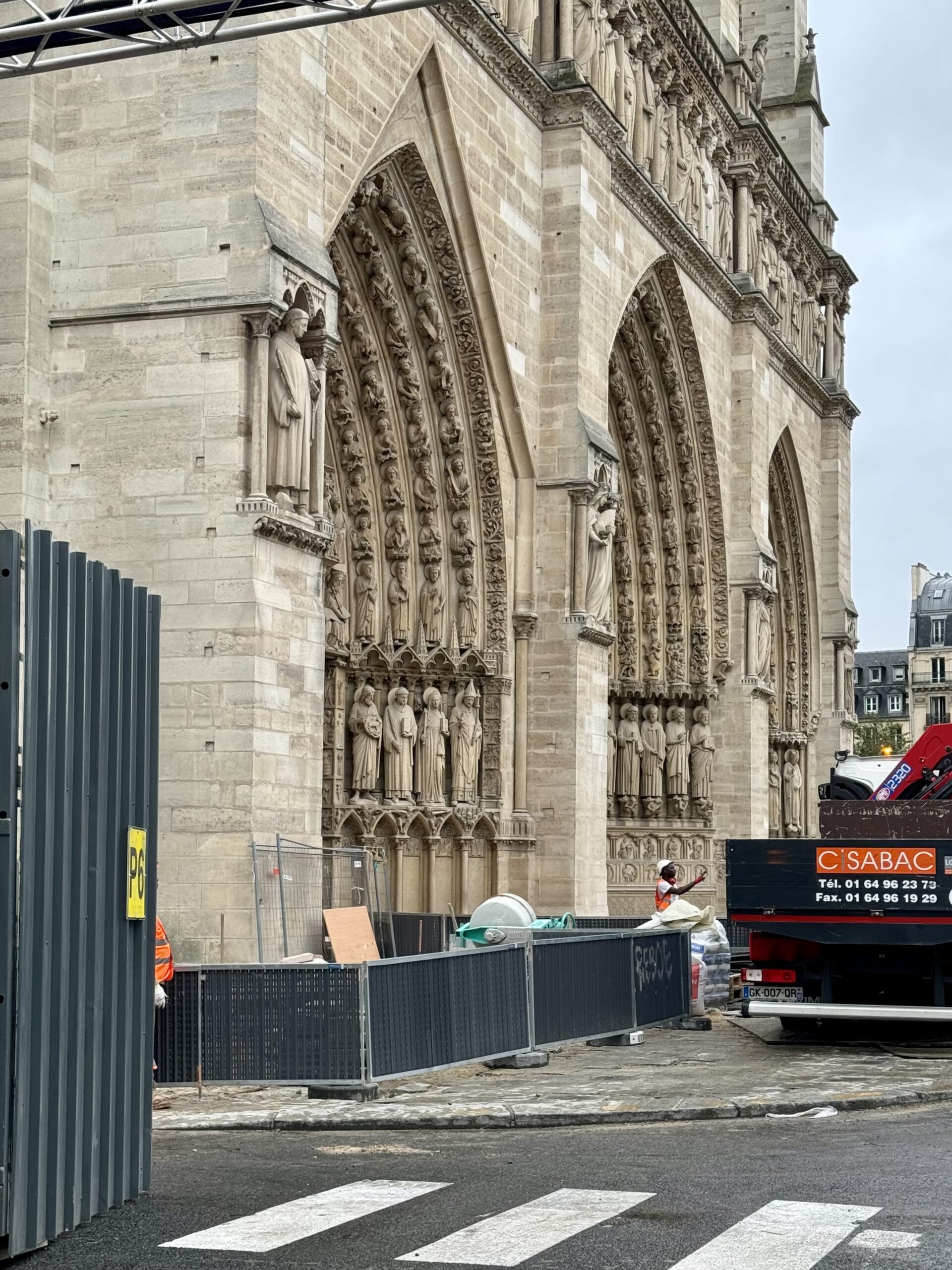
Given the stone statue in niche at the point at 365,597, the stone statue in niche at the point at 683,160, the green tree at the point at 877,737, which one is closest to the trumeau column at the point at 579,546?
the stone statue in niche at the point at 365,597

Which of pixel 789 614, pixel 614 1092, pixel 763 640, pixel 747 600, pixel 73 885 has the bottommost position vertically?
pixel 614 1092

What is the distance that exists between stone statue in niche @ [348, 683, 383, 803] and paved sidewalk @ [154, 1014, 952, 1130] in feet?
21.7

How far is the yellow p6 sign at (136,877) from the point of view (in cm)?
672

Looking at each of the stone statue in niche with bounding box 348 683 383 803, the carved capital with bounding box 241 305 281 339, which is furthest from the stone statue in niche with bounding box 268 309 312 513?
the stone statue in niche with bounding box 348 683 383 803

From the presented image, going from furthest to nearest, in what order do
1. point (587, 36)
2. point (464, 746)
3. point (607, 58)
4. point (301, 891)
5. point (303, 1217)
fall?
point (607, 58)
point (587, 36)
point (464, 746)
point (301, 891)
point (303, 1217)

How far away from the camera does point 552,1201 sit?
285 inches

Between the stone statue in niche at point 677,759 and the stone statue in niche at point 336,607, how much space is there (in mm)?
10311

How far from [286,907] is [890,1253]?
8691mm

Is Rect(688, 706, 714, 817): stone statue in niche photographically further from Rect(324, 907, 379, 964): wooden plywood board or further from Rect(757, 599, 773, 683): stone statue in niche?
Rect(324, 907, 379, 964): wooden plywood board

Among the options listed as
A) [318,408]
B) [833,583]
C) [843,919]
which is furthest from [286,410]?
[833,583]

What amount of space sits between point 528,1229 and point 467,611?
48.1 ft

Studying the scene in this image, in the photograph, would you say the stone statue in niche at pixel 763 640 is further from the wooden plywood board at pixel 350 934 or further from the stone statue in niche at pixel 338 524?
the wooden plywood board at pixel 350 934

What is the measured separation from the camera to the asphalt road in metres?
6.22

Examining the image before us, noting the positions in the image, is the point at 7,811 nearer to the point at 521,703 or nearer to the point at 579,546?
the point at 521,703
